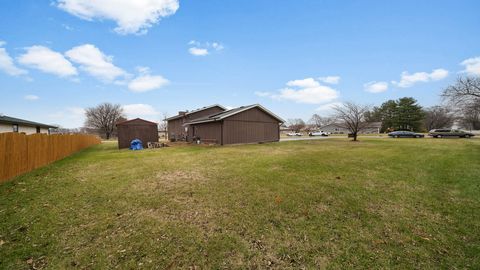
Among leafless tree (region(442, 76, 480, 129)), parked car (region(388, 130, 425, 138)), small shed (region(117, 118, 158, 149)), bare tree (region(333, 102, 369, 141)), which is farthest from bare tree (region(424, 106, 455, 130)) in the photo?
small shed (region(117, 118, 158, 149))

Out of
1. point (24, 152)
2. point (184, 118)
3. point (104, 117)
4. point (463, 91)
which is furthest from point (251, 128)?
point (104, 117)

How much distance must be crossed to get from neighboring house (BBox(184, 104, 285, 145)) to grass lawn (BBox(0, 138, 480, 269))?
1162 cm

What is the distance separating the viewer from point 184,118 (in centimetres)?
2711

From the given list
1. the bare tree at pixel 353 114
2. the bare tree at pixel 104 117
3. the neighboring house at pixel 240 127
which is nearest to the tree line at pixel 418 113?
the bare tree at pixel 353 114

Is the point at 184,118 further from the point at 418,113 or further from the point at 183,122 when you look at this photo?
the point at 418,113

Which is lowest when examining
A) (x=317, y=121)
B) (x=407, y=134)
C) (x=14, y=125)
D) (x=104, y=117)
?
(x=407, y=134)

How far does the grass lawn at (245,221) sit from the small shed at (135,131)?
13940mm

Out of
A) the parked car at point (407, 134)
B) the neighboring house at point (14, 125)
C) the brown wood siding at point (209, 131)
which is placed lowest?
the parked car at point (407, 134)

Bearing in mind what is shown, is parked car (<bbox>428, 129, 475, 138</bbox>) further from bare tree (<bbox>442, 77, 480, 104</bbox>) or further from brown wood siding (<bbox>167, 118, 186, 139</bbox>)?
brown wood siding (<bbox>167, 118, 186, 139</bbox>)

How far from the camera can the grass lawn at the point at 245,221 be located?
2.73 m

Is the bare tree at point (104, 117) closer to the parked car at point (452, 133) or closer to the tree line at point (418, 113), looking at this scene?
the tree line at point (418, 113)

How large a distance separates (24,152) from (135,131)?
13101 millimetres

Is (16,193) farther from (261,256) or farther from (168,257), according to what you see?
(261,256)

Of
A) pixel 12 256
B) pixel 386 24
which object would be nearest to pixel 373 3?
pixel 386 24
